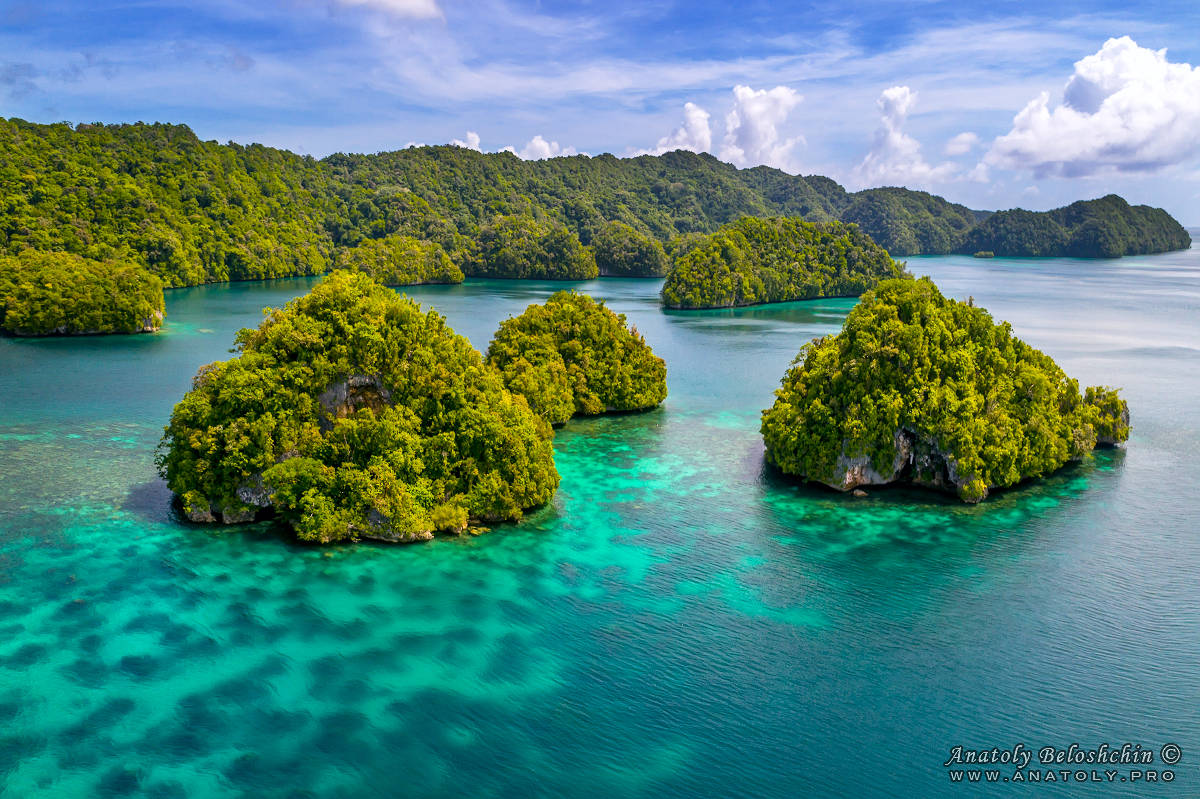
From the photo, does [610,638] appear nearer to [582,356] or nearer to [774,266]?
[582,356]

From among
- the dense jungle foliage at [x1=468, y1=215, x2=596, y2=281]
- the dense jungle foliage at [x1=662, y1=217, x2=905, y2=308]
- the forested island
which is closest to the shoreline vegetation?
the forested island

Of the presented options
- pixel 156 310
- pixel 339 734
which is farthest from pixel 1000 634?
pixel 156 310

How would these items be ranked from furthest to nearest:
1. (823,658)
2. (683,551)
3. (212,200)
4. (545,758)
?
(212,200)
(683,551)
(823,658)
(545,758)

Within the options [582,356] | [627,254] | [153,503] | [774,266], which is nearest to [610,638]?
[153,503]

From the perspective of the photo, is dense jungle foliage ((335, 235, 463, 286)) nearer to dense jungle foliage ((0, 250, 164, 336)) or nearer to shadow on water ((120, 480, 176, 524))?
dense jungle foliage ((0, 250, 164, 336))

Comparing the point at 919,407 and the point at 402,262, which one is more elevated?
the point at 402,262

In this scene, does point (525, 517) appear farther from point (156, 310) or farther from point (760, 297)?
point (760, 297)

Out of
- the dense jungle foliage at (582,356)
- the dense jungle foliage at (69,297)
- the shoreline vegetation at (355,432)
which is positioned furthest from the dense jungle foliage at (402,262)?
the shoreline vegetation at (355,432)
